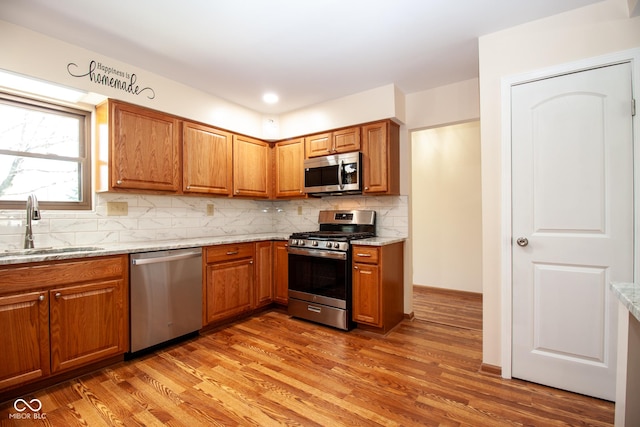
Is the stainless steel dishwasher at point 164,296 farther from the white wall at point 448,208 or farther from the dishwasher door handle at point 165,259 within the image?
the white wall at point 448,208

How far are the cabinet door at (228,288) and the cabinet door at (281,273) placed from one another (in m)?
0.36

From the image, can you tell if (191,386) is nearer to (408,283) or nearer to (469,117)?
(408,283)

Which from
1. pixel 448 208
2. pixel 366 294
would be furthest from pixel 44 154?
pixel 448 208

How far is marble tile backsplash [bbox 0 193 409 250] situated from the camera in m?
2.50

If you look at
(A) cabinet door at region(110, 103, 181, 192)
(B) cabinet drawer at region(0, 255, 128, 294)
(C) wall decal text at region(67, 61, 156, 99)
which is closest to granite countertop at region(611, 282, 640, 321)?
(B) cabinet drawer at region(0, 255, 128, 294)

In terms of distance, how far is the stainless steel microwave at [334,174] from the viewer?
11.0 ft

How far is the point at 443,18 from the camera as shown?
210cm

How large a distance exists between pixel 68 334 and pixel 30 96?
1933 millimetres

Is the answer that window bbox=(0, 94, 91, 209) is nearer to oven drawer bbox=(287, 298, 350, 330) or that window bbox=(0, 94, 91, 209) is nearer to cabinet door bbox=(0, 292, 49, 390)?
cabinet door bbox=(0, 292, 49, 390)

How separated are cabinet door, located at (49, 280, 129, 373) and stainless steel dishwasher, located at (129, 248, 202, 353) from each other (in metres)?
0.10

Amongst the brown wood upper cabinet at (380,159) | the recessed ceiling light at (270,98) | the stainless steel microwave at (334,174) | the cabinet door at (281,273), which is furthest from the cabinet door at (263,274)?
the recessed ceiling light at (270,98)

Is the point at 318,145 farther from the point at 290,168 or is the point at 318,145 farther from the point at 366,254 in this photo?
the point at 366,254

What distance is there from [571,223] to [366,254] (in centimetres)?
159

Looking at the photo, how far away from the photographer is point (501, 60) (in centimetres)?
224
